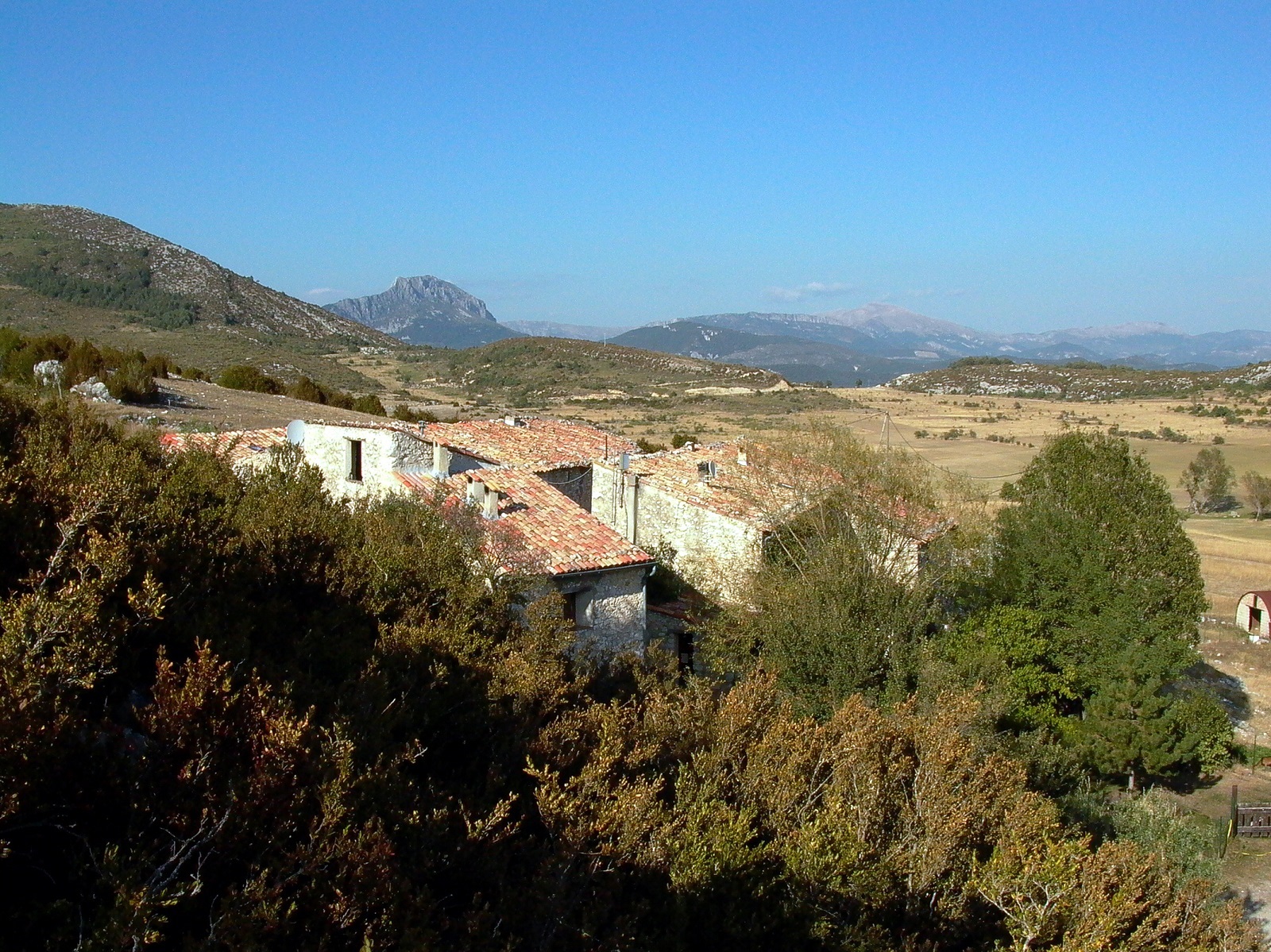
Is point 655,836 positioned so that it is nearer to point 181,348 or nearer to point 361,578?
point 361,578

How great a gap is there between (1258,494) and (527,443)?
38.8 metres

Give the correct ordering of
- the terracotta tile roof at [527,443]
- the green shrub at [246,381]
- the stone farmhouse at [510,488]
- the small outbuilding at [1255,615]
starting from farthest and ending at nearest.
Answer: the green shrub at [246,381] < the small outbuilding at [1255,615] < the terracotta tile roof at [527,443] < the stone farmhouse at [510,488]

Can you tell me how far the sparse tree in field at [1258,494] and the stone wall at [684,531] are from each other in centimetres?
3691

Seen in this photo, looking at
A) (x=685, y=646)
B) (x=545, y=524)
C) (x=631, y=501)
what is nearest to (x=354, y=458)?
A: (x=545, y=524)

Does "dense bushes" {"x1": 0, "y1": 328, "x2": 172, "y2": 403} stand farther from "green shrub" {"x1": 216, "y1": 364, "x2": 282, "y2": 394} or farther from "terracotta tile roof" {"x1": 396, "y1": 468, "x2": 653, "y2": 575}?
"terracotta tile roof" {"x1": 396, "y1": 468, "x2": 653, "y2": 575}

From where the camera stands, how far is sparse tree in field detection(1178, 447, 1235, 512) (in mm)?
46750

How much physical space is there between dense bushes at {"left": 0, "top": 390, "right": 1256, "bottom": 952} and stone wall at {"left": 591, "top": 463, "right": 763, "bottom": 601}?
870cm

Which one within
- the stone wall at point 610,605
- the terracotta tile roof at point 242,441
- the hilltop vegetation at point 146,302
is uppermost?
the hilltop vegetation at point 146,302

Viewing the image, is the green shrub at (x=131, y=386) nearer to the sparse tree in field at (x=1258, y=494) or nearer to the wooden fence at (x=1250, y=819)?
the wooden fence at (x=1250, y=819)

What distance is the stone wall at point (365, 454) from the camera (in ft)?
55.6

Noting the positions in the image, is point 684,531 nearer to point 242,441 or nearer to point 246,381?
point 242,441

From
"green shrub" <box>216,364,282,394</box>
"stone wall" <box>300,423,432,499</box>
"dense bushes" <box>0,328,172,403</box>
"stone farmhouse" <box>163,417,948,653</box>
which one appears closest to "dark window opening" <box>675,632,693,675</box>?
"stone farmhouse" <box>163,417,948,653</box>

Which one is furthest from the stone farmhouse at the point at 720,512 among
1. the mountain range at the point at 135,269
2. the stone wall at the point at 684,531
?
the mountain range at the point at 135,269

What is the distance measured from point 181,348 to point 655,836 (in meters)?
61.7
